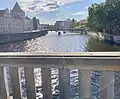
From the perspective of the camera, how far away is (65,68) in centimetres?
146

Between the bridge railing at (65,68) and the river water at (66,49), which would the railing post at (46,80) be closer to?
the bridge railing at (65,68)

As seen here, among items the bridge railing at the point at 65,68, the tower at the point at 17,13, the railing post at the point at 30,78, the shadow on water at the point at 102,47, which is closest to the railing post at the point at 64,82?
the bridge railing at the point at 65,68

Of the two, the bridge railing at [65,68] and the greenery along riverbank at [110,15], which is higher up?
the greenery along riverbank at [110,15]

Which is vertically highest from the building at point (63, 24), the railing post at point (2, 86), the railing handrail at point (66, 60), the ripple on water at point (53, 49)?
the building at point (63, 24)

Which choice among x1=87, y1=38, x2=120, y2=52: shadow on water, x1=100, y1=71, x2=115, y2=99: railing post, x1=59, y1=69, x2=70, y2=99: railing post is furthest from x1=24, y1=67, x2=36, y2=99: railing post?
x1=87, y1=38, x2=120, y2=52: shadow on water

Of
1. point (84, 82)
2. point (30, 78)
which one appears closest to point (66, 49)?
point (30, 78)

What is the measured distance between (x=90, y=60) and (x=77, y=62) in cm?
9

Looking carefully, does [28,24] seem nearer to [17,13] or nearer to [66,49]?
[17,13]

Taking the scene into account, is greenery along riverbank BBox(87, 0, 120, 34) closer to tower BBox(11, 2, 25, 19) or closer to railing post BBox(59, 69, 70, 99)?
railing post BBox(59, 69, 70, 99)

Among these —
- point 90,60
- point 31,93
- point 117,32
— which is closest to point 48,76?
point 31,93

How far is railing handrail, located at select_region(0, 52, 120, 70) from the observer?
139 cm

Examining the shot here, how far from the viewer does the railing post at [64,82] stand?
4.81ft

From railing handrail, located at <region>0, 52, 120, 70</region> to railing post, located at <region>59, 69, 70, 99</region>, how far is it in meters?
0.05

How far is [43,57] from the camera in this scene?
4.97 feet
